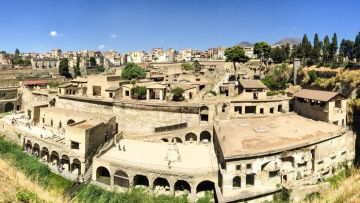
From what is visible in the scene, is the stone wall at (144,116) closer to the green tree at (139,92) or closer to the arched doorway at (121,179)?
the green tree at (139,92)

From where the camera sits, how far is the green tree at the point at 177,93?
1633 inches

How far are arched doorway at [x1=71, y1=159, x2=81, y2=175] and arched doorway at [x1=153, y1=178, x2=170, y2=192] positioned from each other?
8.78m

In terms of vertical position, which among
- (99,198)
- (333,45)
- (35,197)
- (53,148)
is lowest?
(99,198)

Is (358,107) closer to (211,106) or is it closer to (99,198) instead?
(211,106)

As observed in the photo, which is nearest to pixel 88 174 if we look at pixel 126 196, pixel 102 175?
pixel 102 175

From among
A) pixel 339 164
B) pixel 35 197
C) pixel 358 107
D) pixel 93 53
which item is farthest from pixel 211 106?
pixel 93 53

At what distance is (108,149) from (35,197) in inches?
A: 766

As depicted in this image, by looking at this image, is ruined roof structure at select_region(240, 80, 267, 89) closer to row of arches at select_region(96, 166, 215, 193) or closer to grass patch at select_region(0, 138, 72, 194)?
row of arches at select_region(96, 166, 215, 193)

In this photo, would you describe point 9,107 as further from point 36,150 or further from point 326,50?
point 326,50

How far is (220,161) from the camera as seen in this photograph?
26.2 metres

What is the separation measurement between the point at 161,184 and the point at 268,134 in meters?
11.1

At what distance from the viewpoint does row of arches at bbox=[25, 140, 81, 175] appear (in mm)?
31353

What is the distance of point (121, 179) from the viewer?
26969mm

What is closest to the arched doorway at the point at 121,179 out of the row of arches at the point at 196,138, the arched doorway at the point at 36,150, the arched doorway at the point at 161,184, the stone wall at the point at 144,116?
the arched doorway at the point at 161,184
